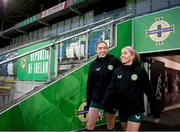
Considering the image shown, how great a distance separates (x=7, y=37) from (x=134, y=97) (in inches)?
657

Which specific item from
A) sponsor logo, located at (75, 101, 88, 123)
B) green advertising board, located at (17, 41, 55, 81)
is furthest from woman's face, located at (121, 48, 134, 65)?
green advertising board, located at (17, 41, 55, 81)

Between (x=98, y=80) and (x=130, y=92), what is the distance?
0.65m

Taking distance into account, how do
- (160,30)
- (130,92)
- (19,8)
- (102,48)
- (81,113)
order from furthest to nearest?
(19,8), (160,30), (81,113), (102,48), (130,92)

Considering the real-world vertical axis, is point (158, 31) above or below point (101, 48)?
above

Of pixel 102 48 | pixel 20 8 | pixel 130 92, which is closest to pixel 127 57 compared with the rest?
pixel 130 92

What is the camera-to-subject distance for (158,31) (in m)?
5.39

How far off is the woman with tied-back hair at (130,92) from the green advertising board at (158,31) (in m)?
2.93

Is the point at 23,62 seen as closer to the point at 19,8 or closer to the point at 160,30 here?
the point at 160,30

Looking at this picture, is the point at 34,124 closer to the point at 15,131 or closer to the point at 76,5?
the point at 15,131

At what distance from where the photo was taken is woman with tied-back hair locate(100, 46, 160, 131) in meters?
2.43

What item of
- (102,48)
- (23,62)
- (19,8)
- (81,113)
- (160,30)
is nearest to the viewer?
(102,48)

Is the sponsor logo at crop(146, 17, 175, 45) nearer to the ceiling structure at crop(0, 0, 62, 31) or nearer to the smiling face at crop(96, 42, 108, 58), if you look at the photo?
the smiling face at crop(96, 42, 108, 58)

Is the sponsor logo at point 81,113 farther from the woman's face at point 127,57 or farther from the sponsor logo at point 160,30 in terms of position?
the sponsor logo at point 160,30

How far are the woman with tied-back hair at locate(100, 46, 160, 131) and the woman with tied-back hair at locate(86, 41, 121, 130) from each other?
34cm
